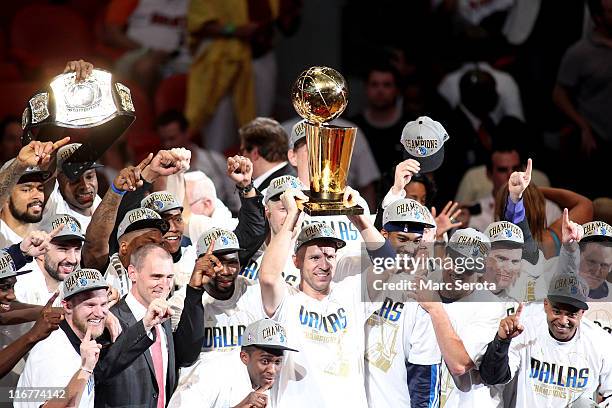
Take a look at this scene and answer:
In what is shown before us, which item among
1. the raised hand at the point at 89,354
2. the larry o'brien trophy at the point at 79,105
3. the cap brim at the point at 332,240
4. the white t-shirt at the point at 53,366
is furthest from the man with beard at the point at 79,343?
the cap brim at the point at 332,240

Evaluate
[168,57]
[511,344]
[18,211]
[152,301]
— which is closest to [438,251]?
[511,344]

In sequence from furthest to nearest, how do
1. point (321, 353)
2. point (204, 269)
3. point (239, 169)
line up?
point (239, 169)
point (321, 353)
point (204, 269)

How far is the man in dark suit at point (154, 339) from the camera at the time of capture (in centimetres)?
779

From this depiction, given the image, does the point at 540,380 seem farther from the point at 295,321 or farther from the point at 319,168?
the point at 319,168

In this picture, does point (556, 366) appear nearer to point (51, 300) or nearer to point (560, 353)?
point (560, 353)

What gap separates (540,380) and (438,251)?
0.81m

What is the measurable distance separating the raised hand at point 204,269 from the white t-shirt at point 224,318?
0.30 meters

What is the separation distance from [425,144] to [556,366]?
4.20ft

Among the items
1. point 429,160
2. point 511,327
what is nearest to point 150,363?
point 511,327

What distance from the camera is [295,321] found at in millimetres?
8023

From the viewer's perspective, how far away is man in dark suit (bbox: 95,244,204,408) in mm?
7793

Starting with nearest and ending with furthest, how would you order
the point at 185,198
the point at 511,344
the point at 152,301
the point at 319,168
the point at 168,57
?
1. the point at 319,168
2. the point at 152,301
3. the point at 511,344
4. the point at 185,198
5. the point at 168,57

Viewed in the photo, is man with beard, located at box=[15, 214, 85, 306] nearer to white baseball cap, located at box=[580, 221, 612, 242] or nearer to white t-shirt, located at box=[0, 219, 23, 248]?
white t-shirt, located at box=[0, 219, 23, 248]

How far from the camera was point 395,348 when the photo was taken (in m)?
8.27
